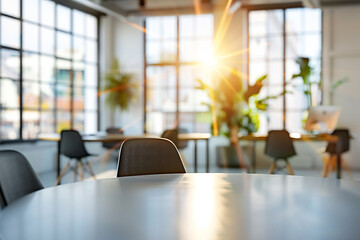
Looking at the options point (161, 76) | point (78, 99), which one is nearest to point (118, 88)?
point (78, 99)

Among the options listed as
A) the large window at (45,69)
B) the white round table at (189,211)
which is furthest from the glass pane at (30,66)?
the white round table at (189,211)

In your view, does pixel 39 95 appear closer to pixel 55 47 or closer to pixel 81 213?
pixel 55 47

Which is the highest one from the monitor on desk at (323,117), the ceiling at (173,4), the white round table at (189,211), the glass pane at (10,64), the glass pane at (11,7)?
the ceiling at (173,4)

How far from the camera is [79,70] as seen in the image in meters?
8.62

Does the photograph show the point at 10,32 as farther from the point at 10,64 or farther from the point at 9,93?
the point at 9,93

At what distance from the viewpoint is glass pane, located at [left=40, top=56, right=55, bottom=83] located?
748 cm

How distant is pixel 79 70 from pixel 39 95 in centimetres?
142

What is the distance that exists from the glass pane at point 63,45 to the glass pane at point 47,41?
15 centimetres

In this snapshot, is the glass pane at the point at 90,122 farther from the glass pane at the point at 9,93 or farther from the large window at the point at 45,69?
the glass pane at the point at 9,93

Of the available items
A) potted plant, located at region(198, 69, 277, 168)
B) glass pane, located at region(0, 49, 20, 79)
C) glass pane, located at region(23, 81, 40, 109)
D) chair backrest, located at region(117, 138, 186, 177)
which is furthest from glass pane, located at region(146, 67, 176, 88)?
chair backrest, located at region(117, 138, 186, 177)

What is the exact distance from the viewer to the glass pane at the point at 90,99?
29.4 ft

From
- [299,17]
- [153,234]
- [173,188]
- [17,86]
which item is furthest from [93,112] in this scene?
[153,234]

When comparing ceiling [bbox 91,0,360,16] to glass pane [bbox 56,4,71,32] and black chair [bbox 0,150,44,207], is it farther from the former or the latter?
black chair [bbox 0,150,44,207]

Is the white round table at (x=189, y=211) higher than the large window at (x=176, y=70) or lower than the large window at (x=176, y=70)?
lower
